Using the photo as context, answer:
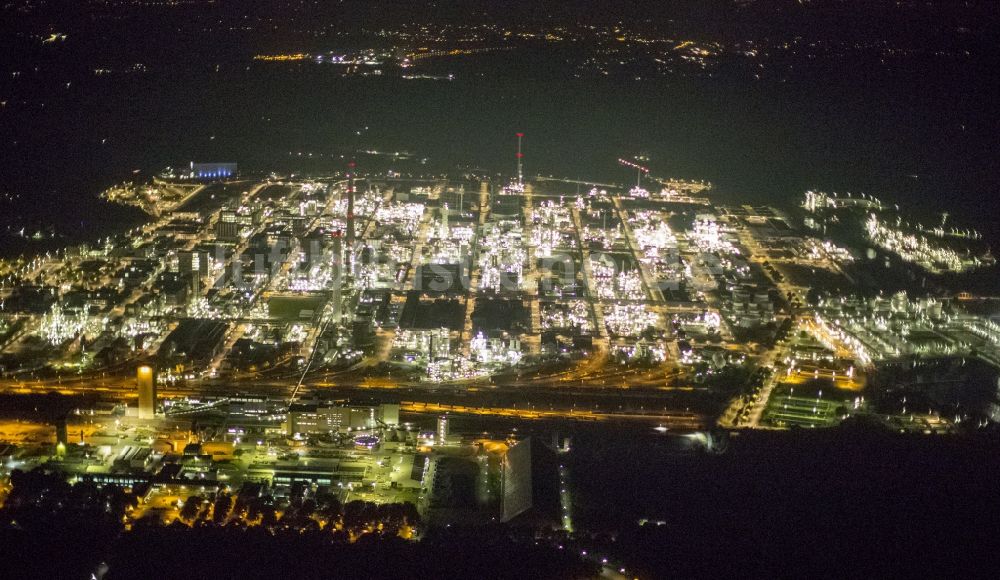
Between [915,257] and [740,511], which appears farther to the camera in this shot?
[915,257]

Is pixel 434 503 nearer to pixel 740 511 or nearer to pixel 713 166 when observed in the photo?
pixel 740 511

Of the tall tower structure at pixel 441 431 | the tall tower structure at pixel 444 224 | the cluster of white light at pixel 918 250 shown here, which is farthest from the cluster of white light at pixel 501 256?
the cluster of white light at pixel 918 250

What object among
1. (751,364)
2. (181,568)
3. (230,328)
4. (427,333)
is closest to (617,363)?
(751,364)

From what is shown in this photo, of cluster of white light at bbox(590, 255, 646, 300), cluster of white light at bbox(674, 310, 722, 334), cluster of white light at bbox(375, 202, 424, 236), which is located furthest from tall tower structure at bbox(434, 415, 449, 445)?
cluster of white light at bbox(375, 202, 424, 236)

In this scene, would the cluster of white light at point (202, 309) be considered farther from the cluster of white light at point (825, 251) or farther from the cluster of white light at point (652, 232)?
the cluster of white light at point (825, 251)

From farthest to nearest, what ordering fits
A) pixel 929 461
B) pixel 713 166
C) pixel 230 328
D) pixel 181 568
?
pixel 713 166, pixel 230 328, pixel 929 461, pixel 181 568

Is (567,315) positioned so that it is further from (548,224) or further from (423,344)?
(548,224)

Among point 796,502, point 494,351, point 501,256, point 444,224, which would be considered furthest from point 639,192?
point 796,502
